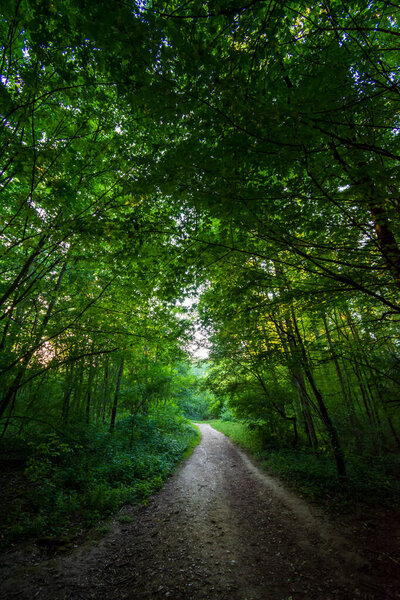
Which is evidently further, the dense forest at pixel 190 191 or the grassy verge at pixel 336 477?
the grassy verge at pixel 336 477

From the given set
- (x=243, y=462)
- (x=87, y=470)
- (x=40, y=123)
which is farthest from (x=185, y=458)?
(x=40, y=123)

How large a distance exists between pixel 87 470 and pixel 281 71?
31.4ft

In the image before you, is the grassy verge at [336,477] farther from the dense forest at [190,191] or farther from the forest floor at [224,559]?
the forest floor at [224,559]

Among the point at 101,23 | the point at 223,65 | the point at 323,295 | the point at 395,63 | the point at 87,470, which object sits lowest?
the point at 87,470

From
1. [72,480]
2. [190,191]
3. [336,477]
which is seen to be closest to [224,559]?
[336,477]

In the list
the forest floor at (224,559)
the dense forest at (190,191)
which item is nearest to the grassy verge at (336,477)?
the dense forest at (190,191)

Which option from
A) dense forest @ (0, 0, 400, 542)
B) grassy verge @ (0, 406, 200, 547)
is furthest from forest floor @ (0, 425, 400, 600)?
dense forest @ (0, 0, 400, 542)

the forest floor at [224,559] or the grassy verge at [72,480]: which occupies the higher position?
the grassy verge at [72,480]

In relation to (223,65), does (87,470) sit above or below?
below

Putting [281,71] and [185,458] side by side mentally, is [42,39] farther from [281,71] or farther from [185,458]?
[185,458]

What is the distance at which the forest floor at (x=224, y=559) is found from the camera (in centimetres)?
301

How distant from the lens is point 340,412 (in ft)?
35.0

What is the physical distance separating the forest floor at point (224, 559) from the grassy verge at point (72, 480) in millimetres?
532

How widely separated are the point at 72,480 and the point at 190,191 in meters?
7.76
